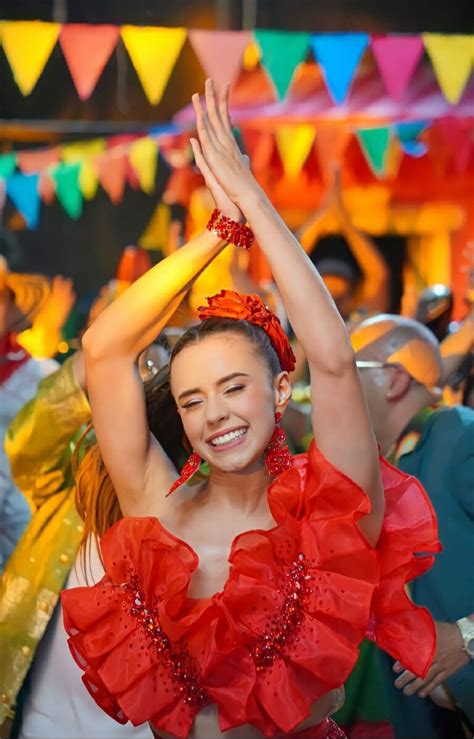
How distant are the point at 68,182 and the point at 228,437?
849 centimetres

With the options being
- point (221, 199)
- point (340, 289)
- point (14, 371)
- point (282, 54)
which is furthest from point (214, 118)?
point (340, 289)

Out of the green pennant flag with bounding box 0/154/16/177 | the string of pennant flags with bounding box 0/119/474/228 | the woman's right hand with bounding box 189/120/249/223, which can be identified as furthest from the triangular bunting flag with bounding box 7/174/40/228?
the woman's right hand with bounding box 189/120/249/223

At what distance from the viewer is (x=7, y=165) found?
35.4 feet

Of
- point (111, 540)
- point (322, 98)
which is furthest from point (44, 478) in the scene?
point (322, 98)

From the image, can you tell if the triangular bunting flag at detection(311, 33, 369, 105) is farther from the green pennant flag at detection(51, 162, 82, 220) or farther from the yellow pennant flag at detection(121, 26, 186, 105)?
the green pennant flag at detection(51, 162, 82, 220)

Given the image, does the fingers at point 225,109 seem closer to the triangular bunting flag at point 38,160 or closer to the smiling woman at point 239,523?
the smiling woman at point 239,523

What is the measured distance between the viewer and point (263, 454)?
7.63 ft

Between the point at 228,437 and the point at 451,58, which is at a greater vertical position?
the point at 451,58

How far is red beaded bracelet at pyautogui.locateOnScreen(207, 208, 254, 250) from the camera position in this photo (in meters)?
2.25

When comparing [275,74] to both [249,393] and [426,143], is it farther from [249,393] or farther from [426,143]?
[426,143]

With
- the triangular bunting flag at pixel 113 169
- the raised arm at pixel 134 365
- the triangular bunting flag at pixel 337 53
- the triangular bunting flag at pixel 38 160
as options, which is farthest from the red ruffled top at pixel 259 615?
the triangular bunting flag at pixel 38 160

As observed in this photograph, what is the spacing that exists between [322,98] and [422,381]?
6.24 m

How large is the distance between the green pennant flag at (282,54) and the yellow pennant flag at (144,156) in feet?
14.2

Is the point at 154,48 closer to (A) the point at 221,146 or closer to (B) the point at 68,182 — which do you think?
(A) the point at 221,146
